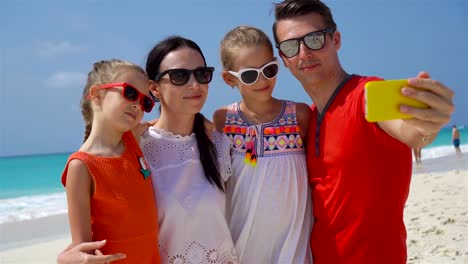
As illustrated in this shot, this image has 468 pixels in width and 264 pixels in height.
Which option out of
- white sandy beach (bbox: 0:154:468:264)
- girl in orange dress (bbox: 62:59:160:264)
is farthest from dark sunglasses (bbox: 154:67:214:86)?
white sandy beach (bbox: 0:154:468:264)

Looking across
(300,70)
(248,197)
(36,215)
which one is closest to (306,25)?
(300,70)

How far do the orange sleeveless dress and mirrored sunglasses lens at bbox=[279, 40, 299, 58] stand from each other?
1.37 m

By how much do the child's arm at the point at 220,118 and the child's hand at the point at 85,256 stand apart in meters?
1.41

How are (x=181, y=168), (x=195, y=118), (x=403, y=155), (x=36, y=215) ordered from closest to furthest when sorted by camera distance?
(x=403, y=155) → (x=181, y=168) → (x=195, y=118) → (x=36, y=215)

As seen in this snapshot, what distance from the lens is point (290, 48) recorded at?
10.8 ft

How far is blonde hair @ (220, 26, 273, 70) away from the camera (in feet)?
11.4

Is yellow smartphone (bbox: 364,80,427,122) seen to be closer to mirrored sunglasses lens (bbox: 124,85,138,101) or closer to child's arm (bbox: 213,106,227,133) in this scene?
mirrored sunglasses lens (bbox: 124,85,138,101)

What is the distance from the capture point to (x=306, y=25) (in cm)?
327

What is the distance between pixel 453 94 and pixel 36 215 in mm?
15059

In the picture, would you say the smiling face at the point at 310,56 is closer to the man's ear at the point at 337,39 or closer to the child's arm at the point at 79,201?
the man's ear at the point at 337,39

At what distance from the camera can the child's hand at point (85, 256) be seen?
8.04 feet

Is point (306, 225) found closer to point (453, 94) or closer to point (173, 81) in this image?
point (173, 81)

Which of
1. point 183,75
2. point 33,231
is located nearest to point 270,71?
point 183,75

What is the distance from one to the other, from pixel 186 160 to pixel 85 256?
40.7 inches
